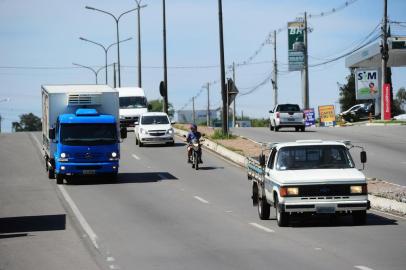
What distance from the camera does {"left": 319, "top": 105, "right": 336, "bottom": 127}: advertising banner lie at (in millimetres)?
84562

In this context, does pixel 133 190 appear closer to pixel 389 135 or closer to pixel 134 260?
pixel 134 260

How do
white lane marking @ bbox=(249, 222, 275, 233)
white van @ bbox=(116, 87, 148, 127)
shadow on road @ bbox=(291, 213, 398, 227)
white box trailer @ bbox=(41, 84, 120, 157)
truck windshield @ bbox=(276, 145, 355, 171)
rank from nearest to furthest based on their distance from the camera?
white lane marking @ bbox=(249, 222, 275, 233)
truck windshield @ bbox=(276, 145, 355, 171)
shadow on road @ bbox=(291, 213, 398, 227)
white box trailer @ bbox=(41, 84, 120, 157)
white van @ bbox=(116, 87, 148, 127)

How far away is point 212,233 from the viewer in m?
18.5

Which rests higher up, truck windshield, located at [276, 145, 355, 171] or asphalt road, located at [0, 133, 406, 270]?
truck windshield, located at [276, 145, 355, 171]

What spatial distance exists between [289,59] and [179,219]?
8343cm

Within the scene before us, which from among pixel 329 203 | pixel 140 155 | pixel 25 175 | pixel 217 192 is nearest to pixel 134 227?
pixel 329 203

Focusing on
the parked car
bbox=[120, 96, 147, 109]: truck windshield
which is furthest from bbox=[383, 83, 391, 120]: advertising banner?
bbox=[120, 96, 147, 109]: truck windshield

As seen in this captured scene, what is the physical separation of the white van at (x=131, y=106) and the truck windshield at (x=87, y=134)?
28.5 meters

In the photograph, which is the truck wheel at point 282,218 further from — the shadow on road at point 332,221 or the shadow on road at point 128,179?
the shadow on road at point 128,179

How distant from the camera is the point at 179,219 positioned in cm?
2155

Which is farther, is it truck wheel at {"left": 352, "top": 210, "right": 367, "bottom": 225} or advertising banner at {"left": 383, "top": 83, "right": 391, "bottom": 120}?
advertising banner at {"left": 383, "top": 83, "right": 391, "bottom": 120}

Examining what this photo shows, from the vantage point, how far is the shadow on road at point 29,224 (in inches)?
782

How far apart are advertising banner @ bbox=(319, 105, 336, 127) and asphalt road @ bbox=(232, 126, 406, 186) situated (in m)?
21.6

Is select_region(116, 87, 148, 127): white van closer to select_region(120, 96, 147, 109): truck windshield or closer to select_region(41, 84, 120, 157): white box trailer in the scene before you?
select_region(120, 96, 147, 109): truck windshield
